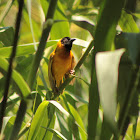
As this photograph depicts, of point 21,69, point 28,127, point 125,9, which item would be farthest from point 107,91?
point 21,69

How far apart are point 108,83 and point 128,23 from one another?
36 centimetres

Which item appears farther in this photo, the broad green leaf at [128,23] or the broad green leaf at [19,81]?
the broad green leaf at [128,23]

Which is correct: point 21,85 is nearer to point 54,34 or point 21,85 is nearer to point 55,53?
point 54,34

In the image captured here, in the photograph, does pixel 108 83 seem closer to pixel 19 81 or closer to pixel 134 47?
pixel 134 47

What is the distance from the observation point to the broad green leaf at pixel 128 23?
707 mm

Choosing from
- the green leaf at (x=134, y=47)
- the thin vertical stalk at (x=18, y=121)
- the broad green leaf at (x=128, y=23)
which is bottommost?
the thin vertical stalk at (x=18, y=121)

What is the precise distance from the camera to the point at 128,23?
73cm

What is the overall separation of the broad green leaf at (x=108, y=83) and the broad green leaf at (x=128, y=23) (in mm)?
251

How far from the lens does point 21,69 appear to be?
1.22 m

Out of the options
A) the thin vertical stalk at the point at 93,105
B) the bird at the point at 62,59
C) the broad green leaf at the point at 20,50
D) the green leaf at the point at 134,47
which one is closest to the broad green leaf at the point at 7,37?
the broad green leaf at the point at 20,50

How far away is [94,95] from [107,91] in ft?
0.72

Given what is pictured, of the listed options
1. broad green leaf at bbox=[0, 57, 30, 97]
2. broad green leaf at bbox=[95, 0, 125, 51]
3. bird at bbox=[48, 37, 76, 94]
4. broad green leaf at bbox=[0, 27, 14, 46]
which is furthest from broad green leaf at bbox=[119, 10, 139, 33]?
bird at bbox=[48, 37, 76, 94]

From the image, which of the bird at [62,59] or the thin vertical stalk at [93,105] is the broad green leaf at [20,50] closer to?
the thin vertical stalk at [93,105]

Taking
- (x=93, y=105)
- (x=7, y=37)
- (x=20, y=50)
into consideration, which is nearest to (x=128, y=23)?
(x=93, y=105)
